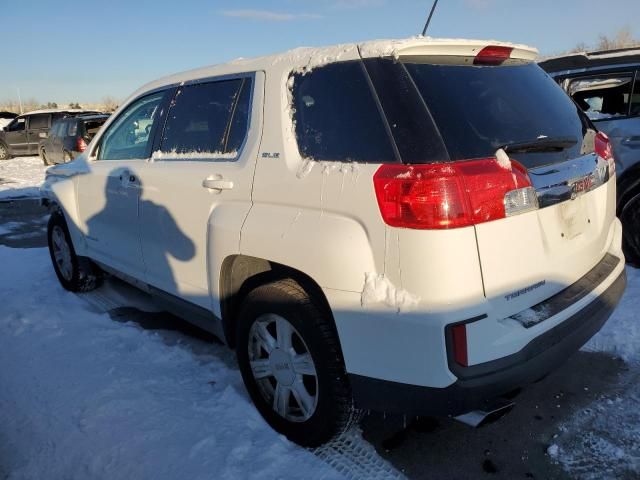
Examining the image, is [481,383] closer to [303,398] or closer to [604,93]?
[303,398]

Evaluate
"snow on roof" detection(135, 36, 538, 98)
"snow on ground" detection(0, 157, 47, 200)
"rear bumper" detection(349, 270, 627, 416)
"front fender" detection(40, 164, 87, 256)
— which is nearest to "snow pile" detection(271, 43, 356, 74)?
"snow on roof" detection(135, 36, 538, 98)

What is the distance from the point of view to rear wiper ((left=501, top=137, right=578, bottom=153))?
2174 millimetres

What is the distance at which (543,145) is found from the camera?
91.4 inches

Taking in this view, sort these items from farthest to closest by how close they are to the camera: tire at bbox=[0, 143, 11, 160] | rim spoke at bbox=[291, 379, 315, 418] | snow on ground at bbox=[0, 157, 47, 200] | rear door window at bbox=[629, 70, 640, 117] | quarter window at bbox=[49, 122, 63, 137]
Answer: tire at bbox=[0, 143, 11, 160]
quarter window at bbox=[49, 122, 63, 137]
snow on ground at bbox=[0, 157, 47, 200]
rear door window at bbox=[629, 70, 640, 117]
rim spoke at bbox=[291, 379, 315, 418]

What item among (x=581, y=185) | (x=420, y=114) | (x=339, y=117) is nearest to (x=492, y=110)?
(x=420, y=114)

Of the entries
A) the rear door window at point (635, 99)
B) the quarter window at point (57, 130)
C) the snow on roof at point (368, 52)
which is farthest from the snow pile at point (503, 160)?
the quarter window at point (57, 130)

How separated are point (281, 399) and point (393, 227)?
119 centimetres

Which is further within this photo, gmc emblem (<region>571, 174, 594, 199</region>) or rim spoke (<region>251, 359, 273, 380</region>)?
rim spoke (<region>251, 359, 273, 380</region>)

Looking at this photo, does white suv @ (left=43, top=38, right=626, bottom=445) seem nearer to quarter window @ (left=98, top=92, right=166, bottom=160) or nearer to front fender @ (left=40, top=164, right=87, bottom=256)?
quarter window @ (left=98, top=92, right=166, bottom=160)

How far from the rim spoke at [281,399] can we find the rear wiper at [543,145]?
5.09 ft

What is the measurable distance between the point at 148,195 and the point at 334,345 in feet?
6.02

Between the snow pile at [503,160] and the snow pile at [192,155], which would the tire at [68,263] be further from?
the snow pile at [503,160]

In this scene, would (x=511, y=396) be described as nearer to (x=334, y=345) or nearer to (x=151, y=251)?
(x=334, y=345)

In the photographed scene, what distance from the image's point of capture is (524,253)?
208cm
